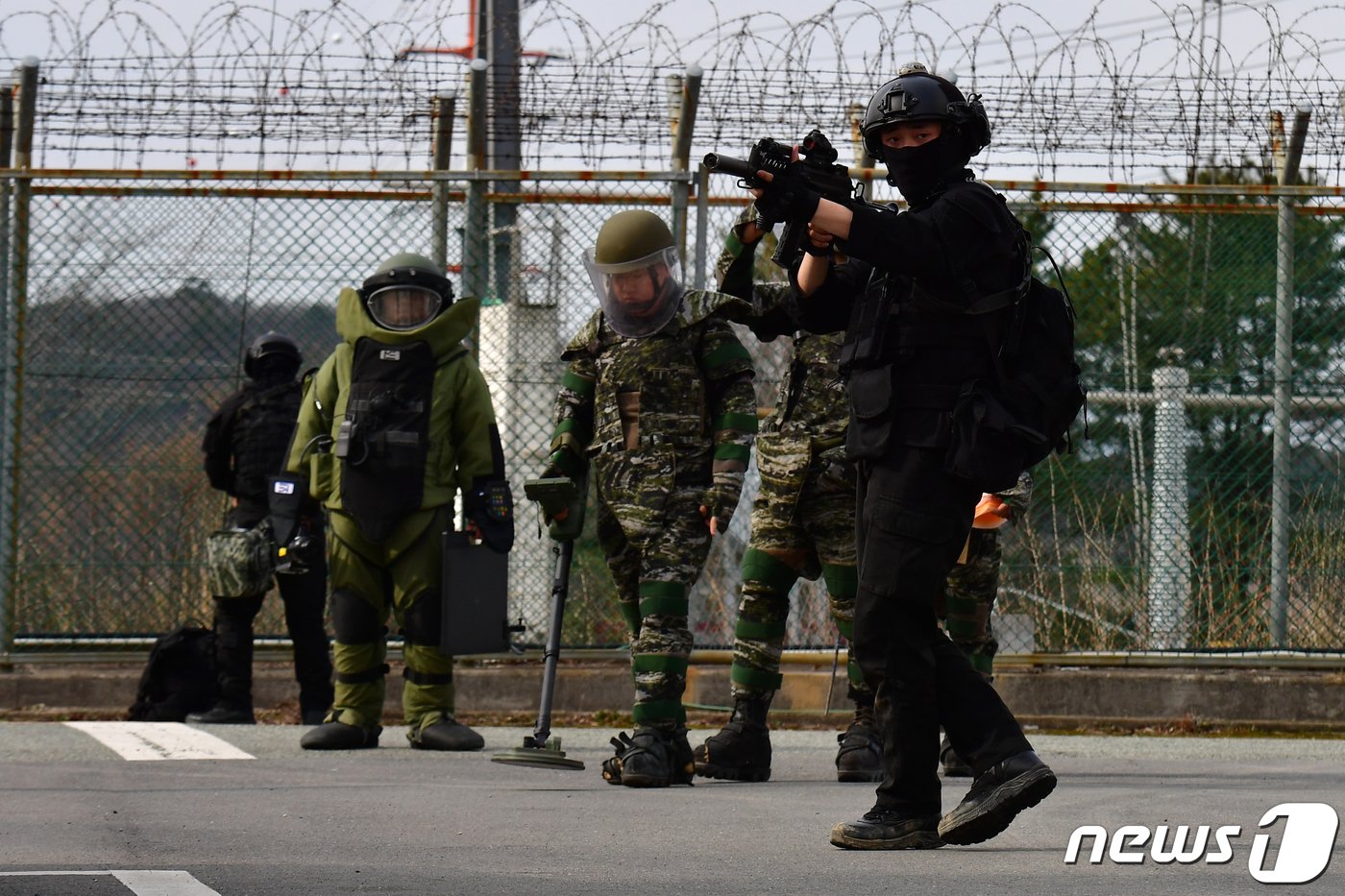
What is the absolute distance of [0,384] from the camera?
9.70 m

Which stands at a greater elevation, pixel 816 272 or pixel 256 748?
pixel 816 272

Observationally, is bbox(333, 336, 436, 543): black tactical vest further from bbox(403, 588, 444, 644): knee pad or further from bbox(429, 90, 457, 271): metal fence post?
bbox(429, 90, 457, 271): metal fence post

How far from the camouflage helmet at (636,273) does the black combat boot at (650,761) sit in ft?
4.63

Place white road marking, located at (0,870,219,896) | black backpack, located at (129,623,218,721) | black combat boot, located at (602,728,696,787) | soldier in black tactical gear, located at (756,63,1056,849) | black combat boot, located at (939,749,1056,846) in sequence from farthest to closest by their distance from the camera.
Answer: black backpack, located at (129,623,218,721), black combat boot, located at (602,728,696,787), soldier in black tactical gear, located at (756,63,1056,849), black combat boot, located at (939,749,1056,846), white road marking, located at (0,870,219,896)

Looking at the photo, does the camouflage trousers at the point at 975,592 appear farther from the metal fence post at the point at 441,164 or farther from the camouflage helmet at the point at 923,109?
the metal fence post at the point at 441,164

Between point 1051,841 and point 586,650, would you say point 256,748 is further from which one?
point 1051,841

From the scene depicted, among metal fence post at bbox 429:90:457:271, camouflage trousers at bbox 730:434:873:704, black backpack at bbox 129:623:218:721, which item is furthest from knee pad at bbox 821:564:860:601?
black backpack at bbox 129:623:218:721

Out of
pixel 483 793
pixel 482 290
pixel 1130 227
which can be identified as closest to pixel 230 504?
pixel 482 290

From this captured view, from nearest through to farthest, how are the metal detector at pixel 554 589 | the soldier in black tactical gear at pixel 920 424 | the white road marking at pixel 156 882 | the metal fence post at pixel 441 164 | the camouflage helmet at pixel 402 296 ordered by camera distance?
the white road marking at pixel 156 882 → the soldier in black tactical gear at pixel 920 424 → the metal detector at pixel 554 589 → the camouflage helmet at pixel 402 296 → the metal fence post at pixel 441 164

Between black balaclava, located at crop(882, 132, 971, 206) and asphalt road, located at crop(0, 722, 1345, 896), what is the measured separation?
1.65m

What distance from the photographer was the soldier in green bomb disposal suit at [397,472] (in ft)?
27.6

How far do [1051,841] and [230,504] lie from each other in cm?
543

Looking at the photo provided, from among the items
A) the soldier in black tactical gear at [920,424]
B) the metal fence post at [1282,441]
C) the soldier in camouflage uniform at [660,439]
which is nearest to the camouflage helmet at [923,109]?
the soldier in black tactical gear at [920,424]

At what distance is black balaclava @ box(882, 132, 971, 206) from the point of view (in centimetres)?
536
